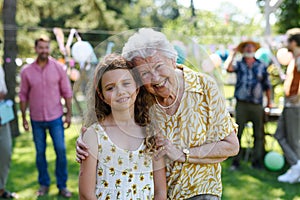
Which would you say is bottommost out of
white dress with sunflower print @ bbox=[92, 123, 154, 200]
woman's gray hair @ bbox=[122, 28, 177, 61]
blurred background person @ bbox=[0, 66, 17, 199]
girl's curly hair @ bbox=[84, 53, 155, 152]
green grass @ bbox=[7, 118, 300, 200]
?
green grass @ bbox=[7, 118, 300, 200]

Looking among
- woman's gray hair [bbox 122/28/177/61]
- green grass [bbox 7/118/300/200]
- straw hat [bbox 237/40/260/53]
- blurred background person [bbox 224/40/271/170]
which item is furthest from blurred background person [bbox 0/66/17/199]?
woman's gray hair [bbox 122/28/177/61]

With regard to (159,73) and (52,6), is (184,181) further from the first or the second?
(52,6)

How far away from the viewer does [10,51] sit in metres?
7.91

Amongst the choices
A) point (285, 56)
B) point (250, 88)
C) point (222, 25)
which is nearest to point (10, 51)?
point (250, 88)

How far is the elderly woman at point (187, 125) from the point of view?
4.79ft

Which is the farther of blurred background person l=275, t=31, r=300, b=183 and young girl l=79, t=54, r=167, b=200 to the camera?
blurred background person l=275, t=31, r=300, b=183

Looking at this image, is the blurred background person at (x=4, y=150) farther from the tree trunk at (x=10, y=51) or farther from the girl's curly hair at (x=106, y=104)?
the tree trunk at (x=10, y=51)

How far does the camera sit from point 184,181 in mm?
1589

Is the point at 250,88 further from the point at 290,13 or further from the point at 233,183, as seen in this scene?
the point at 290,13

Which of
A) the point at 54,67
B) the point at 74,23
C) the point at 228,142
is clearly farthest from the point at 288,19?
the point at 228,142

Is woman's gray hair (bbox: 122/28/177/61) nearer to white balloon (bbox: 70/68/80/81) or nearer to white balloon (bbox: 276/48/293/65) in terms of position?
white balloon (bbox: 70/68/80/81)

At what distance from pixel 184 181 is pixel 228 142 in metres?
0.20

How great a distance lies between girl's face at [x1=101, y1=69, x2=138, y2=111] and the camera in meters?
1.42

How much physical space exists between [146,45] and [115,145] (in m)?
0.33
